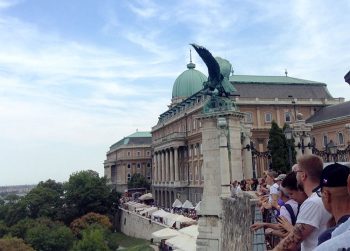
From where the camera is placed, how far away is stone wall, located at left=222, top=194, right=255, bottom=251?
9.90 m

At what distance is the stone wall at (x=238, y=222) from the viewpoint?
9898 millimetres

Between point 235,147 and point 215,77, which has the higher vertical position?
point 215,77

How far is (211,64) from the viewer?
19125mm

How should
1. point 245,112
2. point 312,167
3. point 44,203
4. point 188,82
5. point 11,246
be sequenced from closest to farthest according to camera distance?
point 312,167, point 11,246, point 245,112, point 44,203, point 188,82

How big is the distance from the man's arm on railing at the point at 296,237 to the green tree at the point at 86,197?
212 ft

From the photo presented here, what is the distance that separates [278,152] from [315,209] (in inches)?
1130

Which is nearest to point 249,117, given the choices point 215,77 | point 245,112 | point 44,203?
point 245,112

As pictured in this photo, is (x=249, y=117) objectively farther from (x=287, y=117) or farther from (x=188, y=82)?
(x=188, y=82)

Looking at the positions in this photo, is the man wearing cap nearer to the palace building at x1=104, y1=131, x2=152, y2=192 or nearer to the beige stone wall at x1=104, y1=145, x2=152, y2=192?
the palace building at x1=104, y1=131, x2=152, y2=192

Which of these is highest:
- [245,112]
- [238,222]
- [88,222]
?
[245,112]

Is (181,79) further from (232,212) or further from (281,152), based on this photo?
(232,212)

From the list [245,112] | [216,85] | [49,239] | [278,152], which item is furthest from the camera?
[245,112]

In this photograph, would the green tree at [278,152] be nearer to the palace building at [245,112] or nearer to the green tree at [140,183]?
the palace building at [245,112]

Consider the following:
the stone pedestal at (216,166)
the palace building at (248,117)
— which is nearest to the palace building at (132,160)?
the palace building at (248,117)
